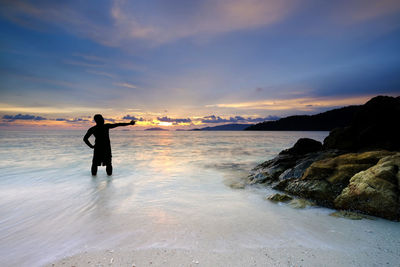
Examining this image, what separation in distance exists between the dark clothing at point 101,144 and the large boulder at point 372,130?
10.9m

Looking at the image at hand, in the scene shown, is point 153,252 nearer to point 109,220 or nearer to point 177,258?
point 177,258

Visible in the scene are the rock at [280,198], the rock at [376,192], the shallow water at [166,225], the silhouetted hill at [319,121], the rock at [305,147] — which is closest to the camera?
the shallow water at [166,225]

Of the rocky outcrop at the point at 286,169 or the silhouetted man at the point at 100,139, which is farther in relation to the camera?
the silhouetted man at the point at 100,139

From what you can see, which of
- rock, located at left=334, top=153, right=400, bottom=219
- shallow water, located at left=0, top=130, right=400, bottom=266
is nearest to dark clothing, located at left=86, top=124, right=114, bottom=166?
shallow water, located at left=0, top=130, right=400, bottom=266

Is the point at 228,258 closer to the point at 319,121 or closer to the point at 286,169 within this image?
the point at 286,169

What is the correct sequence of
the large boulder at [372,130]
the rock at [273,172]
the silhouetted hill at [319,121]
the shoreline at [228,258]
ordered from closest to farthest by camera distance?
the shoreline at [228,258], the rock at [273,172], the large boulder at [372,130], the silhouetted hill at [319,121]

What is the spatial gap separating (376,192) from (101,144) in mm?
9211

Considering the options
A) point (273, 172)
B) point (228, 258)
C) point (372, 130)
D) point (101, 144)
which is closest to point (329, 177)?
point (273, 172)

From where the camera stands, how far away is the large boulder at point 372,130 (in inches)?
368

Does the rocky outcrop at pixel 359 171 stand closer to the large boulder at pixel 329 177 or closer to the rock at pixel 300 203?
the large boulder at pixel 329 177

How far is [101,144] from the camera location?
863 centimetres

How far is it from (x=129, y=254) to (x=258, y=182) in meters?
6.03

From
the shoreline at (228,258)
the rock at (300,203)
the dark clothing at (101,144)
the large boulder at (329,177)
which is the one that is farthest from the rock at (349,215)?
the dark clothing at (101,144)

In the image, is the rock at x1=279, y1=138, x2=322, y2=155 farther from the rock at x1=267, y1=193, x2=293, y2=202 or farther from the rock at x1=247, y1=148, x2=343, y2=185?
the rock at x1=267, y1=193, x2=293, y2=202
